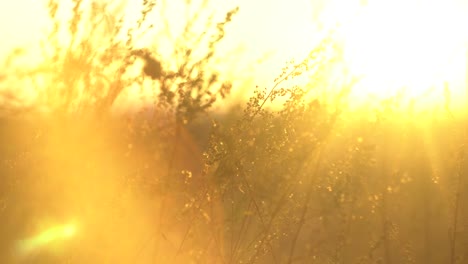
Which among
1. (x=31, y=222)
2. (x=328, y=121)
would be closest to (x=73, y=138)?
(x=31, y=222)

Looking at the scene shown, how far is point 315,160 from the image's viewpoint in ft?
7.79

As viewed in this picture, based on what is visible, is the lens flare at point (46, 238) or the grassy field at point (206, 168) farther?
the lens flare at point (46, 238)

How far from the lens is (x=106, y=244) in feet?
8.61

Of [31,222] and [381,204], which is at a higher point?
[31,222]

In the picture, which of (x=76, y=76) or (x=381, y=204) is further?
(x=76, y=76)

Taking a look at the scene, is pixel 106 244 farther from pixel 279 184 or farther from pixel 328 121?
pixel 328 121

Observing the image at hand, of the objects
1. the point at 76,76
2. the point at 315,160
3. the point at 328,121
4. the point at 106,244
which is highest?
the point at 76,76

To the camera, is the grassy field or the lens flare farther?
the lens flare

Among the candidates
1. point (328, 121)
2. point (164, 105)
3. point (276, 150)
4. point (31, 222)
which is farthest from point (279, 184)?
point (31, 222)

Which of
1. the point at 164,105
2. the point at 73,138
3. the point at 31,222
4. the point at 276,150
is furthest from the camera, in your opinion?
the point at 31,222

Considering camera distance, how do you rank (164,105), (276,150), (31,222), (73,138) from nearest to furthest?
(164,105)
(276,150)
(73,138)
(31,222)

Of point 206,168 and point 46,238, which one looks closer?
point 206,168

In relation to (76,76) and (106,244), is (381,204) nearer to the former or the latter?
(106,244)

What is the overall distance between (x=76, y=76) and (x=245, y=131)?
0.79 meters
